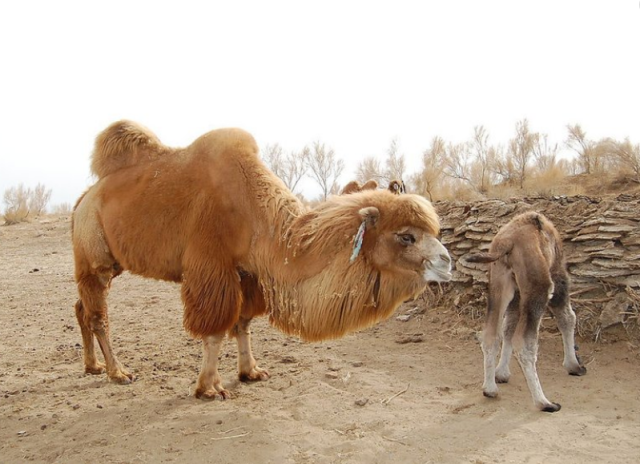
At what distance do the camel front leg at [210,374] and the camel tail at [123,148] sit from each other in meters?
2.16

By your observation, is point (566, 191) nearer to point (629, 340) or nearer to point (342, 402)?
point (629, 340)

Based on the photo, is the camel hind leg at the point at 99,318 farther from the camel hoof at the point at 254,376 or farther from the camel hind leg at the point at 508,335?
the camel hind leg at the point at 508,335

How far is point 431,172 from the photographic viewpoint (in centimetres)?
1702

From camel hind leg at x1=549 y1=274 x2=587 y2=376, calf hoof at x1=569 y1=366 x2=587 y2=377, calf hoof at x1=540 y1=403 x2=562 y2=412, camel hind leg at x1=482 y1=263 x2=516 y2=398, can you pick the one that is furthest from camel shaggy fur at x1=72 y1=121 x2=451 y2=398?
calf hoof at x1=569 y1=366 x2=587 y2=377

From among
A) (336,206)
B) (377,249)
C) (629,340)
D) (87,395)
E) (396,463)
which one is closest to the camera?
(396,463)

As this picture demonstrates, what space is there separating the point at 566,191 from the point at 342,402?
31.1 feet

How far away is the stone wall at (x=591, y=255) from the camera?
6.41 meters

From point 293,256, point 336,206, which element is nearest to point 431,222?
point 336,206

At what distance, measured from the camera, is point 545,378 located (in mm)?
5762

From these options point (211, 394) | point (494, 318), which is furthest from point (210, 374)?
point (494, 318)

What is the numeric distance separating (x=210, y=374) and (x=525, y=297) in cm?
320

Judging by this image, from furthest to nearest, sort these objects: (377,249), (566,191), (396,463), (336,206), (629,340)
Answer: (566,191) < (629,340) < (336,206) < (377,249) < (396,463)

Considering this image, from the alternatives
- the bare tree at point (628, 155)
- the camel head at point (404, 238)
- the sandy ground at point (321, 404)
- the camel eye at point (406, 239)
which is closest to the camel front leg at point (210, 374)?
the sandy ground at point (321, 404)

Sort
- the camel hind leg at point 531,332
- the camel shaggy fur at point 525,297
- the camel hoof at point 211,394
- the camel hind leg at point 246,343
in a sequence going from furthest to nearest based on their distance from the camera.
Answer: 1. the camel hind leg at point 246,343
2. the camel hoof at point 211,394
3. the camel shaggy fur at point 525,297
4. the camel hind leg at point 531,332
